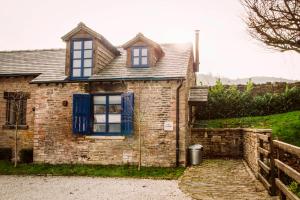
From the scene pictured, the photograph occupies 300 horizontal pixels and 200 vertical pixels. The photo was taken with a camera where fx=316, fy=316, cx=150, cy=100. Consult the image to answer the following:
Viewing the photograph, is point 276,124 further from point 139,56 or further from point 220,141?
point 139,56

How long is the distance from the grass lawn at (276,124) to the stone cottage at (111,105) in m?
4.97

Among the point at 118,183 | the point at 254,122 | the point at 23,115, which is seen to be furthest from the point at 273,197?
the point at 23,115

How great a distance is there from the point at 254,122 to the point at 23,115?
540 inches

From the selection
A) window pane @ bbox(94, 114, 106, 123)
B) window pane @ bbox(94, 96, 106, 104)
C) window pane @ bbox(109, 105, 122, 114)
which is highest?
window pane @ bbox(94, 96, 106, 104)

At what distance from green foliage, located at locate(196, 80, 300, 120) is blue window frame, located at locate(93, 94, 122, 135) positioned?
31.4 feet

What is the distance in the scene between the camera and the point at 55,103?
589 inches

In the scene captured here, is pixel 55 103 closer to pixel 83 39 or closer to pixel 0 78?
pixel 83 39

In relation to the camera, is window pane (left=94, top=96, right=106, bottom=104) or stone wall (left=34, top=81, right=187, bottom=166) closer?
stone wall (left=34, top=81, right=187, bottom=166)

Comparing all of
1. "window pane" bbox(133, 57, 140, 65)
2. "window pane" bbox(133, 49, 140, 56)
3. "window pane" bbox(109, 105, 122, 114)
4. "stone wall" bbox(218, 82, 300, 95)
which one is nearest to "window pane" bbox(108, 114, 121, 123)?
"window pane" bbox(109, 105, 122, 114)

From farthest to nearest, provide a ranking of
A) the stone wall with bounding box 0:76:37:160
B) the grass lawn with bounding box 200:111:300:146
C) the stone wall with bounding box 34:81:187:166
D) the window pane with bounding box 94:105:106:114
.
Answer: the stone wall with bounding box 0:76:37:160
the grass lawn with bounding box 200:111:300:146
the window pane with bounding box 94:105:106:114
the stone wall with bounding box 34:81:187:166

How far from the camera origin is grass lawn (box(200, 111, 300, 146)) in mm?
15258

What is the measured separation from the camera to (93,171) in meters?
12.8

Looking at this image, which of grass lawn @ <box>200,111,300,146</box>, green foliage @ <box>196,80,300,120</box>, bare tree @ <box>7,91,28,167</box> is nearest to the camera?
grass lawn @ <box>200,111,300,146</box>

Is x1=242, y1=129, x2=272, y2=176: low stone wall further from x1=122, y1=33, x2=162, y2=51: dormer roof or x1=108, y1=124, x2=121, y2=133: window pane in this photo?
x1=122, y1=33, x2=162, y2=51: dormer roof
